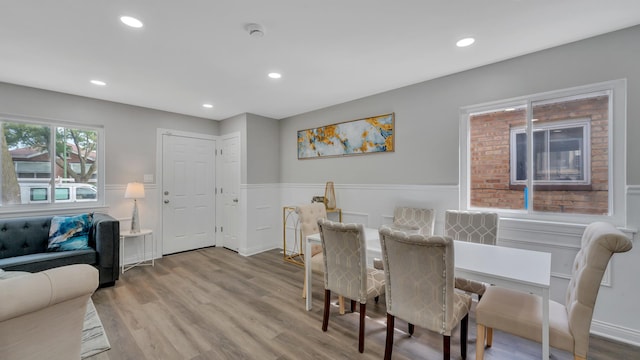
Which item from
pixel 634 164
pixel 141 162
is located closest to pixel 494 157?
pixel 634 164

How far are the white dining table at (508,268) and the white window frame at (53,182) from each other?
3883 millimetres

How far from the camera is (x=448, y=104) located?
3.05 metres

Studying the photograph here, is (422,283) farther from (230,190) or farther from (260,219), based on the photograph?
(230,190)

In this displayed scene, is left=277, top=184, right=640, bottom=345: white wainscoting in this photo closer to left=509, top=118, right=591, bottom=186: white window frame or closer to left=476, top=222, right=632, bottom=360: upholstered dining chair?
left=509, top=118, right=591, bottom=186: white window frame

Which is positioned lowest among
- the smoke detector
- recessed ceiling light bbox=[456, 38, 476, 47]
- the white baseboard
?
the white baseboard

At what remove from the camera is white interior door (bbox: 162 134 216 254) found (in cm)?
451

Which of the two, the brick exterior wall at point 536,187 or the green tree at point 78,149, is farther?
the green tree at point 78,149

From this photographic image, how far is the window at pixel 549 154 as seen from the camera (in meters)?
2.26

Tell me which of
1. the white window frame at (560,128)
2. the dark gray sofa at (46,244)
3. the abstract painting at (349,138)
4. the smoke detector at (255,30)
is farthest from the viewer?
the abstract painting at (349,138)

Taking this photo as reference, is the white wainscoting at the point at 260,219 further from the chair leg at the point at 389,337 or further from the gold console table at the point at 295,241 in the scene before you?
the chair leg at the point at 389,337

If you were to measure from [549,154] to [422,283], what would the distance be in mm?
2015

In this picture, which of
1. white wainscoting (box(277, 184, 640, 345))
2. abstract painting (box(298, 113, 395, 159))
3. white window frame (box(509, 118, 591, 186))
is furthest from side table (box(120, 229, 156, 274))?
white window frame (box(509, 118, 591, 186))

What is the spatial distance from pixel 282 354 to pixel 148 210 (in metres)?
3.41

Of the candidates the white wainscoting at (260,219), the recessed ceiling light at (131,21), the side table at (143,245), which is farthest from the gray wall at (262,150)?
the recessed ceiling light at (131,21)
